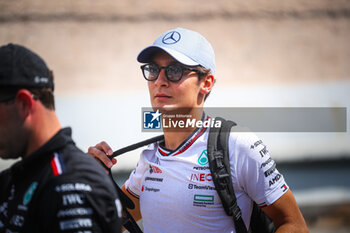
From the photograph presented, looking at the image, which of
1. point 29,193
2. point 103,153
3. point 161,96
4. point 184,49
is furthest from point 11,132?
point 184,49

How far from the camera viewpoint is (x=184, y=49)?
2.28 meters

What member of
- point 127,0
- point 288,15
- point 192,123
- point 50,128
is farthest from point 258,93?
point 50,128

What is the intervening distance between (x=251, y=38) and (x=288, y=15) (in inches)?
58.8

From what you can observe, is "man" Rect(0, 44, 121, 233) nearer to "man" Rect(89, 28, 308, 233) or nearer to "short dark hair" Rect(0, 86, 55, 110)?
"short dark hair" Rect(0, 86, 55, 110)

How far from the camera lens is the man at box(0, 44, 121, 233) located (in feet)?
4.39

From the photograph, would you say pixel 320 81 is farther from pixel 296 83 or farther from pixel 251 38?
pixel 251 38

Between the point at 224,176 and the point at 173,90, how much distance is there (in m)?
0.59

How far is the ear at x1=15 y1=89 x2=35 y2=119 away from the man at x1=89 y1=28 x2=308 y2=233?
0.82 m

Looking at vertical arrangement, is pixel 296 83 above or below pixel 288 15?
below

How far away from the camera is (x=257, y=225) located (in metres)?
2.17

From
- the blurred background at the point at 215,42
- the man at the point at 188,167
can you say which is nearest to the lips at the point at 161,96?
the man at the point at 188,167

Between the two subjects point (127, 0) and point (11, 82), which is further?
point (127, 0)

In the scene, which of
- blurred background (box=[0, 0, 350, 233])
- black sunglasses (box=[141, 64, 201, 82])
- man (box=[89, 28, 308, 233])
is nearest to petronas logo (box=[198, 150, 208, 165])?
man (box=[89, 28, 308, 233])

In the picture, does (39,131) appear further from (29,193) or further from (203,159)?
(203,159)
